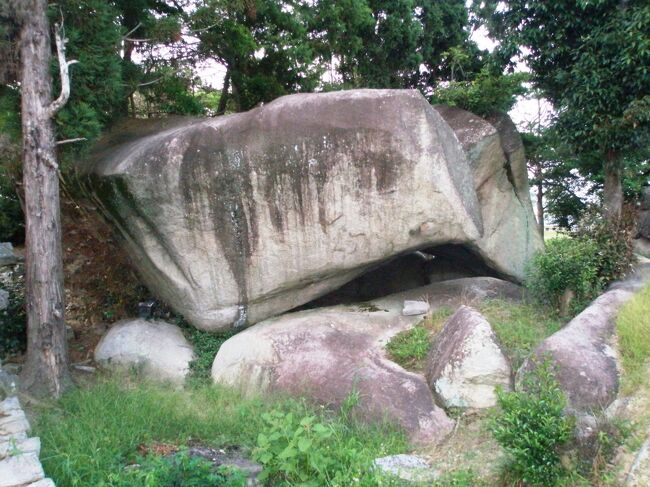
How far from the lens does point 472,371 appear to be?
648 centimetres

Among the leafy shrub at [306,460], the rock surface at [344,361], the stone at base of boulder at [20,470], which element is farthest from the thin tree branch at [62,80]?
the leafy shrub at [306,460]

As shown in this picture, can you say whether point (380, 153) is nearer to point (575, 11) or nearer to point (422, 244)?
point (422, 244)

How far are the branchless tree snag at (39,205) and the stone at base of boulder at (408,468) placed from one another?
4.44 m

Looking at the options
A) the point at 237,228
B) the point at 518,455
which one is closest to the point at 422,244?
the point at 237,228

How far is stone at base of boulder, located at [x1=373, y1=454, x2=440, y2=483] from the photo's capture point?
508cm

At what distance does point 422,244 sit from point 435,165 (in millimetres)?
1152

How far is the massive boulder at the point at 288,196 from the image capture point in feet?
25.9

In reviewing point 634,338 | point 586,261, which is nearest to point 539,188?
point 586,261

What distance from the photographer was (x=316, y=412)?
672 cm

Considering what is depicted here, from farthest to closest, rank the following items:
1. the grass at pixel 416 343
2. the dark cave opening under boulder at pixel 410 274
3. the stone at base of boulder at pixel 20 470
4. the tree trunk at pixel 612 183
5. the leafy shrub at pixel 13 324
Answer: the tree trunk at pixel 612 183
the dark cave opening under boulder at pixel 410 274
the leafy shrub at pixel 13 324
the grass at pixel 416 343
the stone at base of boulder at pixel 20 470

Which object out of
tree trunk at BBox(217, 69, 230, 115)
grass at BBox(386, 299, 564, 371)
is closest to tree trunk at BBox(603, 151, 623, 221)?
grass at BBox(386, 299, 564, 371)

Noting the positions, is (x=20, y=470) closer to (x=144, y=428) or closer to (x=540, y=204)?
(x=144, y=428)

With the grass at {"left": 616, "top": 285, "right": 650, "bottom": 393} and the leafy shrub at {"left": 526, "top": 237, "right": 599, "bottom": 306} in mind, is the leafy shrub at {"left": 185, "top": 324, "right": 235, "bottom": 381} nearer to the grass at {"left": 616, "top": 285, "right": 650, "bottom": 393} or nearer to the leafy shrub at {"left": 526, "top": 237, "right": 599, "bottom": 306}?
the leafy shrub at {"left": 526, "top": 237, "right": 599, "bottom": 306}

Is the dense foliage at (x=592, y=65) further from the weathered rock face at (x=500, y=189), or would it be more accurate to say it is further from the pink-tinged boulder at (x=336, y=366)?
the pink-tinged boulder at (x=336, y=366)
